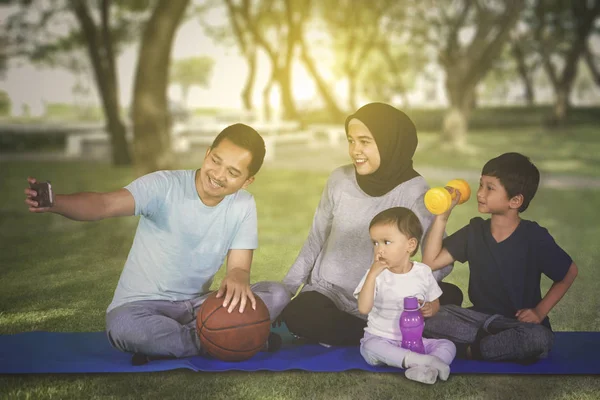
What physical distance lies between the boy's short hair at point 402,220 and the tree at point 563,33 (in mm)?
29981

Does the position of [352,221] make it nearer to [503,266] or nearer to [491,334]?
[503,266]

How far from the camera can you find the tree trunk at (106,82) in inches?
712

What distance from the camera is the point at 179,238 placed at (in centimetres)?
479

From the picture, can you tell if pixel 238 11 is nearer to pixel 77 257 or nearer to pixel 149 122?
pixel 149 122

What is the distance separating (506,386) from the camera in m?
4.43

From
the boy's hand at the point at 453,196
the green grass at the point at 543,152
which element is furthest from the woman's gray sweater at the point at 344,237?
the green grass at the point at 543,152

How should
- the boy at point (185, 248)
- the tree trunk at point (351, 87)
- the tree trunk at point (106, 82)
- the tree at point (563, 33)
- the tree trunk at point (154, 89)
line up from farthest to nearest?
the tree trunk at point (351, 87) → the tree at point (563, 33) → the tree trunk at point (106, 82) → the tree trunk at point (154, 89) → the boy at point (185, 248)

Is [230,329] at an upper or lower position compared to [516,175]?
lower

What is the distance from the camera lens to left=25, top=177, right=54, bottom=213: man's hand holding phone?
3.97 metres

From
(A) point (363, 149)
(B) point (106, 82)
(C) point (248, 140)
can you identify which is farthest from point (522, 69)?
(C) point (248, 140)

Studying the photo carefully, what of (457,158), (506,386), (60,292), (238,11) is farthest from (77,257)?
(238,11)

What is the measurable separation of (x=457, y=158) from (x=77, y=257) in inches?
539

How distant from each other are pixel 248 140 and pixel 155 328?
1238 millimetres

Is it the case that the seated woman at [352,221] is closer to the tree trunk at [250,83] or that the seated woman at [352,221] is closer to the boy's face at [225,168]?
the boy's face at [225,168]
